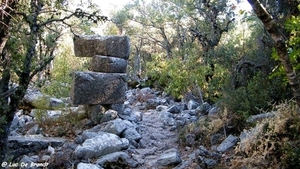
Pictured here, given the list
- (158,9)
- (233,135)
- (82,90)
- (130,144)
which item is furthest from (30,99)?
(158,9)

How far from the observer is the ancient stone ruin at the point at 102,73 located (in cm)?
683

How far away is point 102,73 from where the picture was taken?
7.18m

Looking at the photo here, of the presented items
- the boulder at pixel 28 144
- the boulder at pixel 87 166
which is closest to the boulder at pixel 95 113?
the boulder at pixel 28 144

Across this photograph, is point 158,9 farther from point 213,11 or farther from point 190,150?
point 190,150

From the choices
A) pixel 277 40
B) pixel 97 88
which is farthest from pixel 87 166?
pixel 277 40

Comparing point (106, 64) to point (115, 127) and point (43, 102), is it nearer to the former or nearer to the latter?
point (43, 102)

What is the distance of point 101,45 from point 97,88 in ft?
4.11

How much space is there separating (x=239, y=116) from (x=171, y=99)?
6.03 m

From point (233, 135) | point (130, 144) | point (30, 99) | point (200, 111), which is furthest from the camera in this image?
point (30, 99)

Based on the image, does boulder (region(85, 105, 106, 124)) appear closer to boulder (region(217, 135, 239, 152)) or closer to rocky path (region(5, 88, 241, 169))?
rocky path (region(5, 88, 241, 169))

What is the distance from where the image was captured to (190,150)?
5.21 meters

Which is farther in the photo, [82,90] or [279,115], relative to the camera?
[82,90]

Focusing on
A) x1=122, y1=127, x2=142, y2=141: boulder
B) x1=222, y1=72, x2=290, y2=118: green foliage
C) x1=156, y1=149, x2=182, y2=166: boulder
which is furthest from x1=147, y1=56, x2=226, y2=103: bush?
x1=156, y1=149, x2=182, y2=166: boulder

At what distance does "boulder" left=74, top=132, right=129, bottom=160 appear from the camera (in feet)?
16.0
